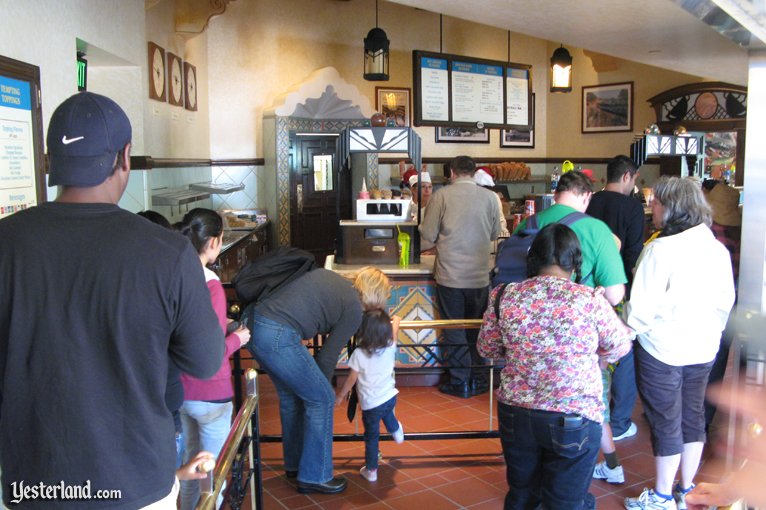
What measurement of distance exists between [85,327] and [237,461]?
1022mm

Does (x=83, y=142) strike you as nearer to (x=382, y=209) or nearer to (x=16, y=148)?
(x=16, y=148)

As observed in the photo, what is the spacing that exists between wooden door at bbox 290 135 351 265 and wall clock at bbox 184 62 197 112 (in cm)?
150

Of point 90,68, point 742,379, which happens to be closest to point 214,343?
point 742,379

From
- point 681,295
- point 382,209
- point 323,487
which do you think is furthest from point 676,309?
point 382,209

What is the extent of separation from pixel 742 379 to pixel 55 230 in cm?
307

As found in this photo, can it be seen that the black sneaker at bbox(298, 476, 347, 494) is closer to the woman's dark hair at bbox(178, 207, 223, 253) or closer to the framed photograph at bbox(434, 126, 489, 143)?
the woman's dark hair at bbox(178, 207, 223, 253)

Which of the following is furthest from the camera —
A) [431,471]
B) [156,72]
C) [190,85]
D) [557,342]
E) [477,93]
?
[190,85]

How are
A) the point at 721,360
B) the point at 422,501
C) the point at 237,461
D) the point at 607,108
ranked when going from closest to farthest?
the point at 237,461
the point at 422,501
the point at 721,360
the point at 607,108

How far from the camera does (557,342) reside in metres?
2.65

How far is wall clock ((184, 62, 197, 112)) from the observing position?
8883 millimetres

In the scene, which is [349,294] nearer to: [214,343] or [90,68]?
[214,343]

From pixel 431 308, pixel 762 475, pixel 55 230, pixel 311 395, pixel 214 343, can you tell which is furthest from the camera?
pixel 431 308

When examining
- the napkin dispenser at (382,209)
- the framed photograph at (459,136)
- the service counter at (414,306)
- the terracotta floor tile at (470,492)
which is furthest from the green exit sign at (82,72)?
the framed photograph at (459,136)

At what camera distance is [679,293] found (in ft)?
10.9
